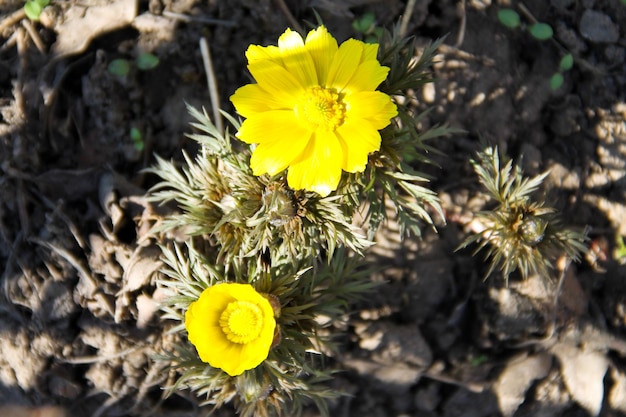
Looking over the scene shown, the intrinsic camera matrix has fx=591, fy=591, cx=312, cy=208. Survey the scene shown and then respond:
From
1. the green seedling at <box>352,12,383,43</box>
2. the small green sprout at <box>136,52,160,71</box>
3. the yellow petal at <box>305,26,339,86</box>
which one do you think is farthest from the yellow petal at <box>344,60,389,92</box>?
the small green sprout at <box>136,52,160,71</box>

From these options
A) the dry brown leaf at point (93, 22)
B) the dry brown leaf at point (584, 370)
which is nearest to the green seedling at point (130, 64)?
the dry brown leaf at point (93, 22)

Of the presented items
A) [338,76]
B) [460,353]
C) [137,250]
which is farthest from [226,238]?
[460,353]

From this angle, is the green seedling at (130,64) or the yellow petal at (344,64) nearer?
the yellow petal at (344,64)

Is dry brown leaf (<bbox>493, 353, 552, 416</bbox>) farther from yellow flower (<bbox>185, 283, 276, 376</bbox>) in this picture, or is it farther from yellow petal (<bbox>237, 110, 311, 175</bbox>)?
yellow petal (<bbox>237, 110, 311, 175</bbox>)

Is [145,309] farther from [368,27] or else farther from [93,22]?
[368,27]

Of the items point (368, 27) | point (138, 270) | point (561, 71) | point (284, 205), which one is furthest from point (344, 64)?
point (561, 71)

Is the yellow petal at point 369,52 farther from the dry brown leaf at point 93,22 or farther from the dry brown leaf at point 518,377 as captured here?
the dry brown leaf at point 518,377
